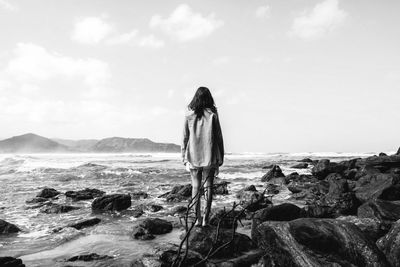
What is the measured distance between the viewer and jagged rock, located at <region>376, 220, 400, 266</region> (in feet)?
12.0

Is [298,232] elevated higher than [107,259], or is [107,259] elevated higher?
[298,232]

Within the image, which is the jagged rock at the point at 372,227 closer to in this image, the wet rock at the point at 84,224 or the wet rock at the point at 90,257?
the wet rock at the point at 90,257

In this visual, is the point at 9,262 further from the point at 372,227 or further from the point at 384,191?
the point at 384,191

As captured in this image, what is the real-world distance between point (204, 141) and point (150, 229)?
230cm

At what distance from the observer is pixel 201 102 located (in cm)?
515

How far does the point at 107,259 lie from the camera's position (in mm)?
4770

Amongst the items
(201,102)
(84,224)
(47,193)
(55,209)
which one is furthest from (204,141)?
(47,193)

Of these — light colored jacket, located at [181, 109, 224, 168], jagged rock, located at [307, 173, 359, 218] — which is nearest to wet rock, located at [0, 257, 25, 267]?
light colored jacket, located at [181, 109, 224, 168]

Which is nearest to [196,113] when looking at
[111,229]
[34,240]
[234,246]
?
[234,246]

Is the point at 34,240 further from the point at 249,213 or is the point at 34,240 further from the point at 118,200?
the point at 249,213

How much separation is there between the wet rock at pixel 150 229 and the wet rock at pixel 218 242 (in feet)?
4.38

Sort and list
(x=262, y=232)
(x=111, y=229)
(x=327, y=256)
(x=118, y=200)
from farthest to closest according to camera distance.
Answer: (x=118, y=200) < (x=111, y=229) < (x=262, y=232) < (x=327, y=256)

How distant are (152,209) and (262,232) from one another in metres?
5.77

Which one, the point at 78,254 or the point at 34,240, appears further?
the point at 34,240
